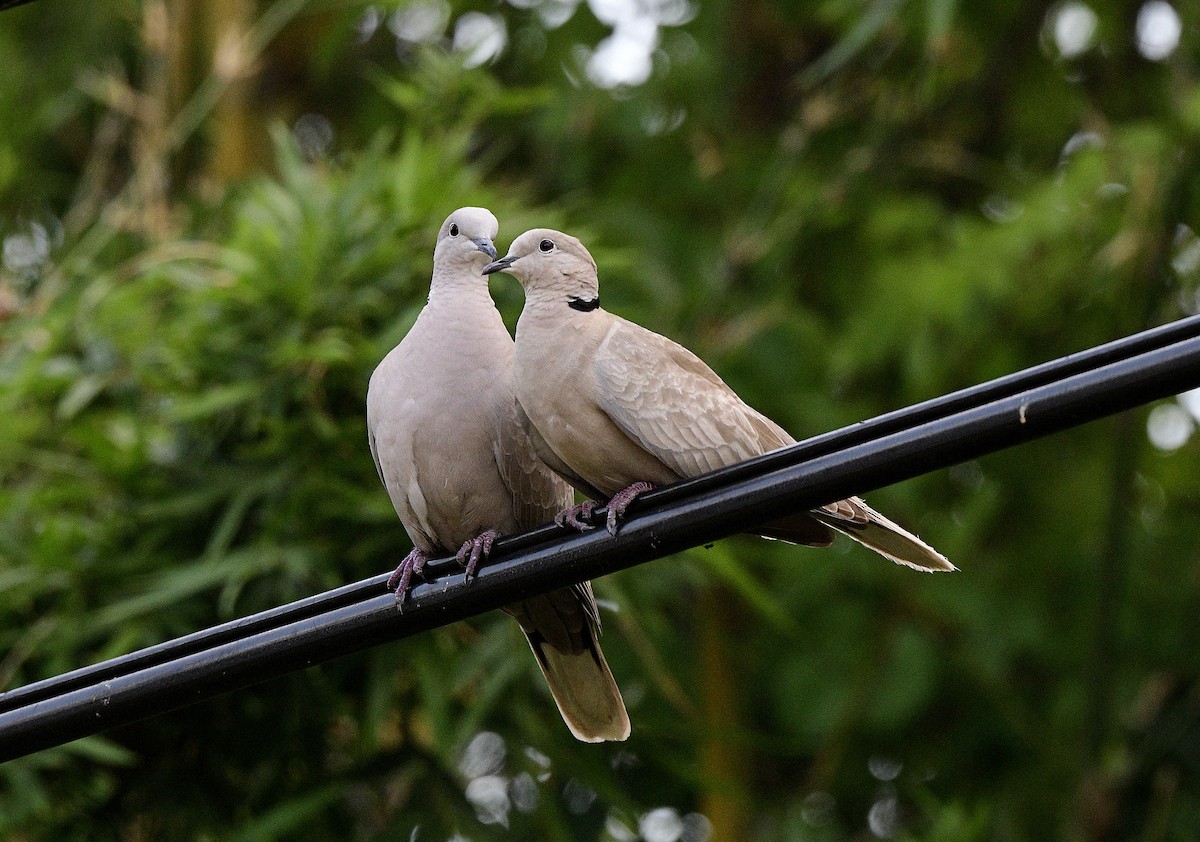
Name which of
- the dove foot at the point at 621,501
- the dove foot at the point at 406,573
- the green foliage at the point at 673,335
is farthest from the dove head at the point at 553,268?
the green foliage at the point at 673,335

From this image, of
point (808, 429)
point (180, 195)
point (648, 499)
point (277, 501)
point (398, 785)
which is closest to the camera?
point (648, 499)

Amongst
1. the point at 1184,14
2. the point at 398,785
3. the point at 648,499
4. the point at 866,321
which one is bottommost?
the point at 398,785

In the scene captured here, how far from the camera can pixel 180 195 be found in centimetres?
811

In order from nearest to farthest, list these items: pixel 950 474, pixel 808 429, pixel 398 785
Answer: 1. pixel 398 785
2. pixel 808 429
3. pixel 950 474

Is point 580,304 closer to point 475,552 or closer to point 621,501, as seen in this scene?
point 621,501

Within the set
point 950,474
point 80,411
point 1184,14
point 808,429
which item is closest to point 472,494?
point 80,411

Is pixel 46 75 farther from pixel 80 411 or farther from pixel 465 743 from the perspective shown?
pixel 465 743

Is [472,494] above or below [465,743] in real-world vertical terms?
above

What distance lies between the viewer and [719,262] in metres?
7.03

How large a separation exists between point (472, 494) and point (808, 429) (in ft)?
11.3

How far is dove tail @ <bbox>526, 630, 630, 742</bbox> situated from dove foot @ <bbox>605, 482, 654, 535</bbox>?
50 centimetres

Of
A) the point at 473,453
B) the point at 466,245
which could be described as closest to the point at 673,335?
the point at 466,245

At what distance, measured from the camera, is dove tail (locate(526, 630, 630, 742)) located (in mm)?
3523

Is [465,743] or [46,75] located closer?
[465,743]
